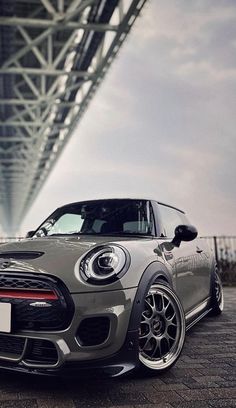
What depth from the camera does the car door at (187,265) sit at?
120 inches

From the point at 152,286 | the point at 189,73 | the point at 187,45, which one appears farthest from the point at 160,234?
the point at 189,73

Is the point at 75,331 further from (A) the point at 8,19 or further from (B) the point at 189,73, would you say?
(A) the point at 8,19

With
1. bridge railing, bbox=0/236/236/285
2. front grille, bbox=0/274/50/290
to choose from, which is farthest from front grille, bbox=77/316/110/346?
bridge railing, bbox=0/236/236/285

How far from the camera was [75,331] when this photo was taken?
2092 mm

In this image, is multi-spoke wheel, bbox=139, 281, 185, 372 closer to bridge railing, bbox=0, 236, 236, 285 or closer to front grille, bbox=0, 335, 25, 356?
front grille, bbox=0, 335, 25, 356

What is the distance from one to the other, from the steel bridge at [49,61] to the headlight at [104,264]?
9592mm

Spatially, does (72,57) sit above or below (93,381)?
above

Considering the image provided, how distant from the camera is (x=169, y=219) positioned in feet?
11.8

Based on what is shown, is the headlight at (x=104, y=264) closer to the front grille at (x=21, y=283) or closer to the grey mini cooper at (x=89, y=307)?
the grey mini cooper at (x=89, y=307)

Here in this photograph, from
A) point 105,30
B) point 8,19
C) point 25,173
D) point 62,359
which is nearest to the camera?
point 62,359

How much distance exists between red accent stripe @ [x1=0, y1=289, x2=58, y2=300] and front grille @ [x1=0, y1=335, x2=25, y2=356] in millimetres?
229

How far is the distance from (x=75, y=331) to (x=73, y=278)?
0.28 metres

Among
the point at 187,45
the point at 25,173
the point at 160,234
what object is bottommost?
the point at 160,234

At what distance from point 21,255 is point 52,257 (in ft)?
0.76
